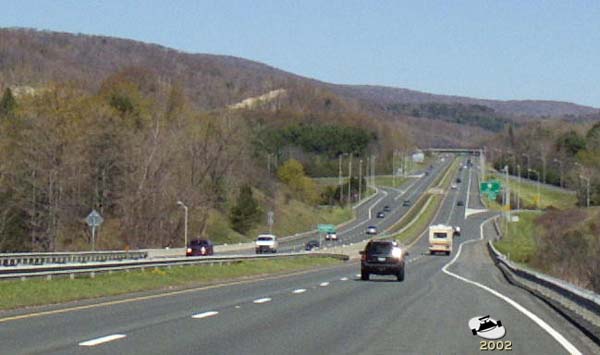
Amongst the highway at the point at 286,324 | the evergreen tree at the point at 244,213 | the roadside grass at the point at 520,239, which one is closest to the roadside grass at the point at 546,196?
the roadside grass at the point at 520,239

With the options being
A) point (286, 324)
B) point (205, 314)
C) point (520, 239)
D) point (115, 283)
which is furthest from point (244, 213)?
point (286, 324)

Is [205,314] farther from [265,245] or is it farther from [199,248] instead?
[265,245]

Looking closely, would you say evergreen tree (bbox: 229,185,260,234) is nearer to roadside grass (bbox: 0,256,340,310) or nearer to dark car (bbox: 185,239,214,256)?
dark car (bbox: 185,239,214,256)

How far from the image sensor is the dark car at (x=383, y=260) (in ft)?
136

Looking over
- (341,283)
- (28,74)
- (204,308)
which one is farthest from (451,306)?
(28,74)

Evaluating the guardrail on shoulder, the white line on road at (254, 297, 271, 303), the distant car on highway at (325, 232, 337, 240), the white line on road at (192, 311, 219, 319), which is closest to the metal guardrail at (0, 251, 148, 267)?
the white line on road at (254, 297, 271, 303)

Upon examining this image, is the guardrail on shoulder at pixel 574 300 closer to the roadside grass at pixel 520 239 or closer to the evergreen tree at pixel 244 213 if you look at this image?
the roadside grass at pixel 520 239

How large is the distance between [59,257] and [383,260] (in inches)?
1010

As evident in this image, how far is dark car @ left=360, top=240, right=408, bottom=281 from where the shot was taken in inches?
1633

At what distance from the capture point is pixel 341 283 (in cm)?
3894

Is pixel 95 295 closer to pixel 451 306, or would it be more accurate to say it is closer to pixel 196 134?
pixel 451 306

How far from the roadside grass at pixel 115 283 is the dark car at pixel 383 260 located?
19.8 ft

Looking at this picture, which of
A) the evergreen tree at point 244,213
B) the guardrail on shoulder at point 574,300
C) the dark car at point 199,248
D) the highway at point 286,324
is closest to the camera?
the highway at point 286,324

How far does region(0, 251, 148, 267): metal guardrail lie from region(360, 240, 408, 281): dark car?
58.8ft
